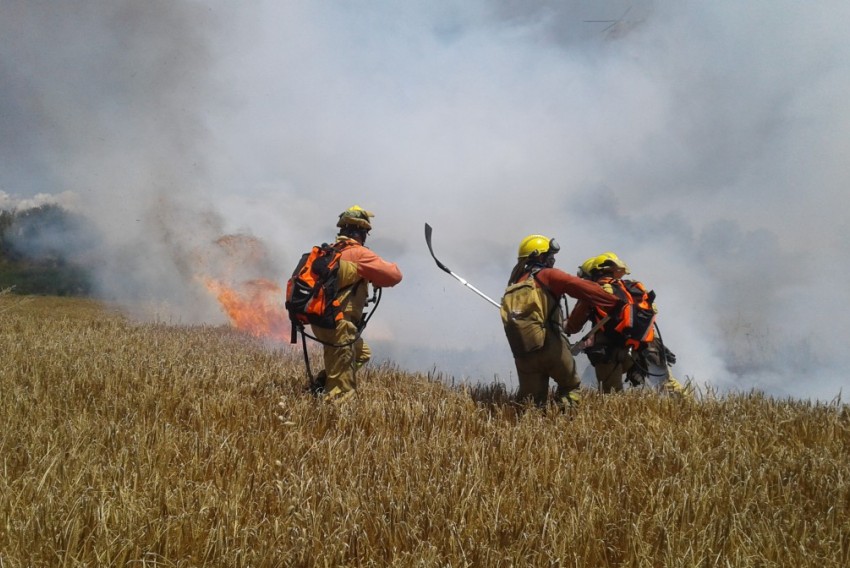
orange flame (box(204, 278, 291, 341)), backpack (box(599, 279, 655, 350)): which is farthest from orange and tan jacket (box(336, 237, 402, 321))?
orange flame (box(204, 278, 291, 341))

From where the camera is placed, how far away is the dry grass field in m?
2.17

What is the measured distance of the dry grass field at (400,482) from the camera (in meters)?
2.17

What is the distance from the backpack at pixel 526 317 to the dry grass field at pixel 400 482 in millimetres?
686

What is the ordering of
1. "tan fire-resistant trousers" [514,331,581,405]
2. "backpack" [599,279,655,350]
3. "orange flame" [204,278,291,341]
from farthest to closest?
"orange flame" [204,278,291,341]
"backpack" [599,279,655,350]
"tan fire-resistant trousers" [514,331,581,405]

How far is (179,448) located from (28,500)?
3.14 ft

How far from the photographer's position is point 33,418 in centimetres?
372

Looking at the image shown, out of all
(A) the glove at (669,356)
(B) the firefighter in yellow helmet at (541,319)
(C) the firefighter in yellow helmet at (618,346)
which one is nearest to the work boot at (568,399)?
(B) the firefighter in yellow helmet at (541,319)

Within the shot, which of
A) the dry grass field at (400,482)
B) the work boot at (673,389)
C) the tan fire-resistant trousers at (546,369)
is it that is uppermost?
the work boot at (673,389)

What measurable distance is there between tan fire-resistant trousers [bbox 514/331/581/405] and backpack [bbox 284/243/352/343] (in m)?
2.14

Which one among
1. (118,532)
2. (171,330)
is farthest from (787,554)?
(171,330)

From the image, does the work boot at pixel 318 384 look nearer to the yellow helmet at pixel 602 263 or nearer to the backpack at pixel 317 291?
the backpack at pixel 317 291

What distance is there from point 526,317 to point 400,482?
2.74m

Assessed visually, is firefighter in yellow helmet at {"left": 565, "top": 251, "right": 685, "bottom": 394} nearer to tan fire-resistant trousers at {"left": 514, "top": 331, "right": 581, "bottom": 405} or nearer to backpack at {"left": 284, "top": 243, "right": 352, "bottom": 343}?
tan fire-resistant trousers at {"left": 514, "top": 331, "right": 581, "bottom": 405}

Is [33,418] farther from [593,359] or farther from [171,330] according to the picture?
[171,330]
